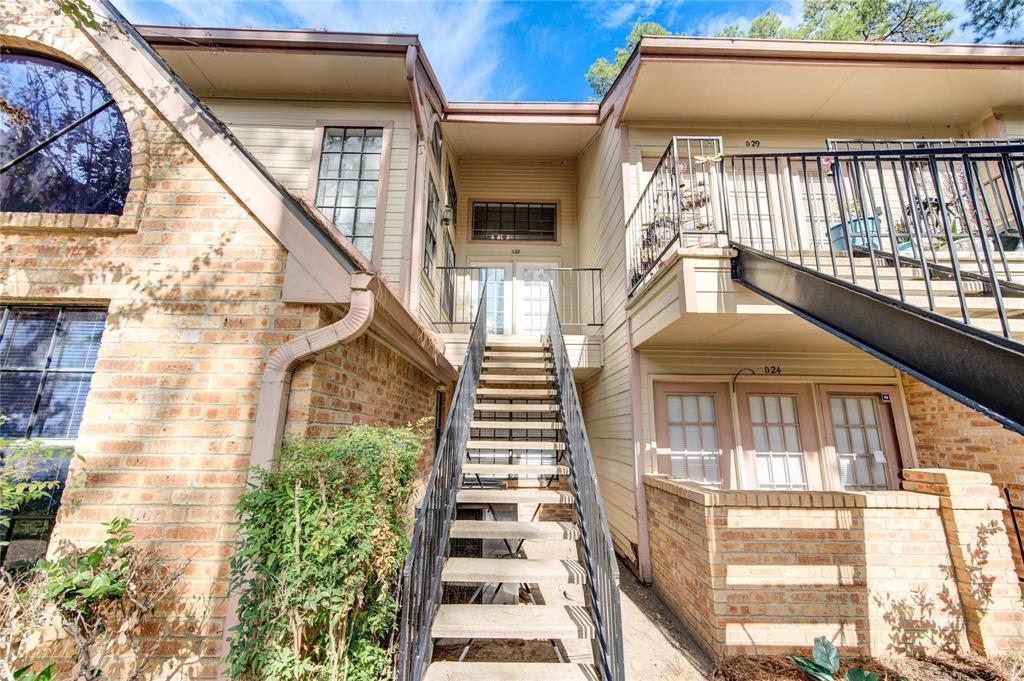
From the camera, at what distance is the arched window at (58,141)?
2908mm

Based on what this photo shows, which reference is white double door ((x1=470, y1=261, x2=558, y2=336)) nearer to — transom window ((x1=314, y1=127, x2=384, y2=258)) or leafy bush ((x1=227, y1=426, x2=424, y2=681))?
transom window ((x1=314, y1=127, x2=384, y2=258))

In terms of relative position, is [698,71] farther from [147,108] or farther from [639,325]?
[147,108]

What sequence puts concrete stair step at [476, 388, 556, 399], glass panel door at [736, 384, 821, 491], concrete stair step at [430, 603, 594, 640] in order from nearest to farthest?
concrete stair step at [430, 603, 594, 640] < concrete stair step at [476, 388, 556, 399] < glass panel door at [736, 384, 821, 491]

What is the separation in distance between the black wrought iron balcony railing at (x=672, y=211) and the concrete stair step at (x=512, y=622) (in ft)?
11.9

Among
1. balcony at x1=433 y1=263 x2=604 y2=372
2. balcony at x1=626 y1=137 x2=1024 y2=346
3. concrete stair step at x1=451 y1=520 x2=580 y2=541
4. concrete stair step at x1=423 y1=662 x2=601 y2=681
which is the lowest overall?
concrete stair step at x1=423 y1=662 x2=601 y2=681

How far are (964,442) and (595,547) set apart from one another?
5.69m

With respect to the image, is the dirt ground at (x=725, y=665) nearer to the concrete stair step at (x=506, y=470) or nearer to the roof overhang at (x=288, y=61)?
the concrete stair step at (x=506, y=470)

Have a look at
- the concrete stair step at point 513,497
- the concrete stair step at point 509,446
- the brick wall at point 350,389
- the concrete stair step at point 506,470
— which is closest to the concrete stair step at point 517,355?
the brick wall at point 350,389

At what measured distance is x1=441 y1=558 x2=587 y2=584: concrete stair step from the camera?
3010mm

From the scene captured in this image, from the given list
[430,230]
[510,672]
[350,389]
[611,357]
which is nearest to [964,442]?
[611,357]

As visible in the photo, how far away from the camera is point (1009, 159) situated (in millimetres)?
2014

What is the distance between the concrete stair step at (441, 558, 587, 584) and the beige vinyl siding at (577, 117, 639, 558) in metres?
2.67

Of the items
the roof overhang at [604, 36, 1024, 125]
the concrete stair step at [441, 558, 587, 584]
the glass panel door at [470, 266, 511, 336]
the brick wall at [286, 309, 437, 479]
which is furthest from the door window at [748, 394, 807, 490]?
the glass panel door at [470, 266, 511, 336]

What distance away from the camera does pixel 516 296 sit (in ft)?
29.2
